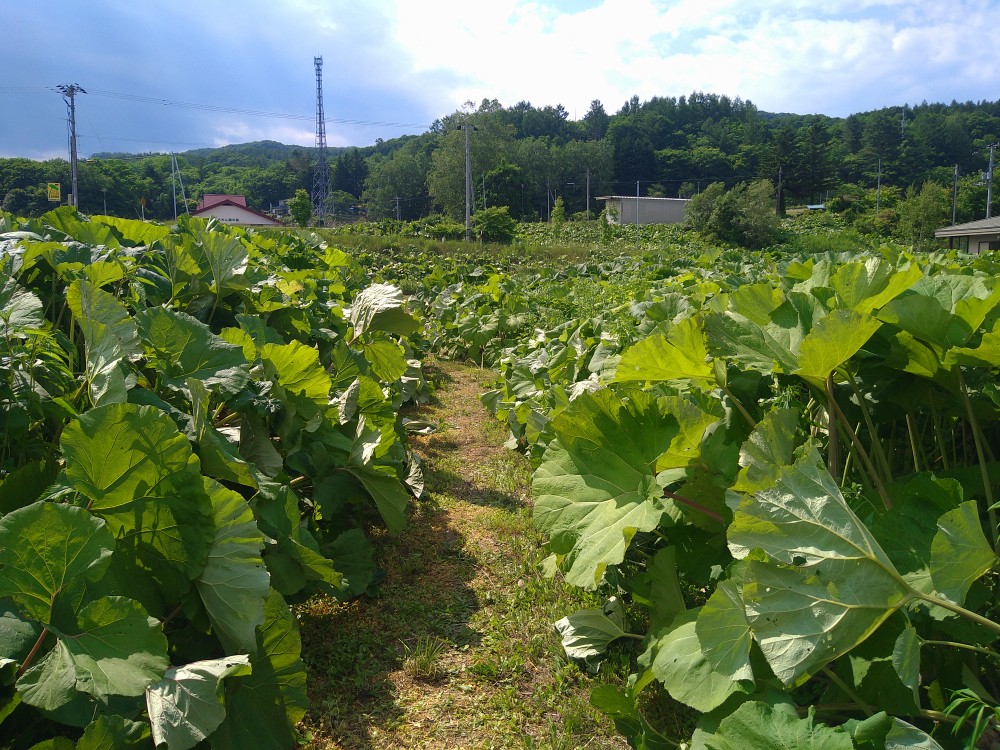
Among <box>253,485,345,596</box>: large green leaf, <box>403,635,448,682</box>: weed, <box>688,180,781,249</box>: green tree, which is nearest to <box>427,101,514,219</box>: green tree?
<box>688,180,781,249</box>: green tree

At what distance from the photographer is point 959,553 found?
1186mm

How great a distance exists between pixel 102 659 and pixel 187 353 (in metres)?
1.19

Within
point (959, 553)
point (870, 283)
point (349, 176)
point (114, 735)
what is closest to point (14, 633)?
point (114, 735)

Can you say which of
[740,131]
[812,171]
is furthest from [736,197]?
[740,131]

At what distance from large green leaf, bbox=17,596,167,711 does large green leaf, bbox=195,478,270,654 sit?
1.00 feet

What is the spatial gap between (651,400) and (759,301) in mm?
397

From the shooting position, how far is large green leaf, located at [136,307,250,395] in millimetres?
2174

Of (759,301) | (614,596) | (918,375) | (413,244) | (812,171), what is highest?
(812,171)

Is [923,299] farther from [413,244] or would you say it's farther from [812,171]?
[812,171]

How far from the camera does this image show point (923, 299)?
4.91 ft

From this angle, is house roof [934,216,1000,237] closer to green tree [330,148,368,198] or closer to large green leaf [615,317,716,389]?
large green leaf [615,317,716,389]

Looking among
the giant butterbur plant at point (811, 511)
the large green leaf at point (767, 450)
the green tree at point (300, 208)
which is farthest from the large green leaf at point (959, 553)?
the green tree at point (300, 208)

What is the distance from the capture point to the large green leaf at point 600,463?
1836 mm

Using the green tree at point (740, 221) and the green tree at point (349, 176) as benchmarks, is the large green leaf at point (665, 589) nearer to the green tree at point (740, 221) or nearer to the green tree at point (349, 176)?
the green tree at point (740, 221)
